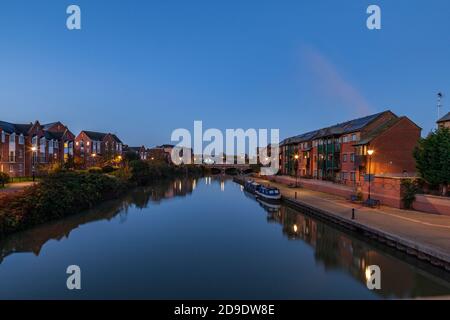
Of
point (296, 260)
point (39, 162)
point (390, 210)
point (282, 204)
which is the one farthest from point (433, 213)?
point (39, 162)

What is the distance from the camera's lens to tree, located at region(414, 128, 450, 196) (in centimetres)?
2201

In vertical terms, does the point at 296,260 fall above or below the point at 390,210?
below

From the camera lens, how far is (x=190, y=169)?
110 metres

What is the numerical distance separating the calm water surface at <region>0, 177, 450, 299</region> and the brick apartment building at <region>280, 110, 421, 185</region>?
1523 centimetres

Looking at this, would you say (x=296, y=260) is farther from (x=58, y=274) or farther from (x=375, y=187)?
(x=375, y=187)

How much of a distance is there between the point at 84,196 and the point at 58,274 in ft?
59.2

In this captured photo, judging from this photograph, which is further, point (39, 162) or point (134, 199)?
point (39, 162)

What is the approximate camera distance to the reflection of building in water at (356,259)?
11500 millimetres

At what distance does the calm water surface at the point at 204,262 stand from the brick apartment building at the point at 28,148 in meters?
23.6

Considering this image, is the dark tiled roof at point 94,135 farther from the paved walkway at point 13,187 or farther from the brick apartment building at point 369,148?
the brick apartment building at point 369,148

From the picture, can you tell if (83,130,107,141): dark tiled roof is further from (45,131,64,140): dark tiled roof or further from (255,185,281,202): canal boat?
(255,185,281,202): canal boat

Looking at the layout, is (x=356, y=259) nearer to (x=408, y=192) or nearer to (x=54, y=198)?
(x=408, y=192)

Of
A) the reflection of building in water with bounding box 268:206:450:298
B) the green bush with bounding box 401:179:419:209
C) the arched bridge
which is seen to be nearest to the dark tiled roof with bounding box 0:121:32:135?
the reflection of building in water with bounding box 268:206:450:298

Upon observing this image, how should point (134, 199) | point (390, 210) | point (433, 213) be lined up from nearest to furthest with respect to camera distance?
1. point (433, 213)
2. point (390, 210)
3. point (134, 199)
